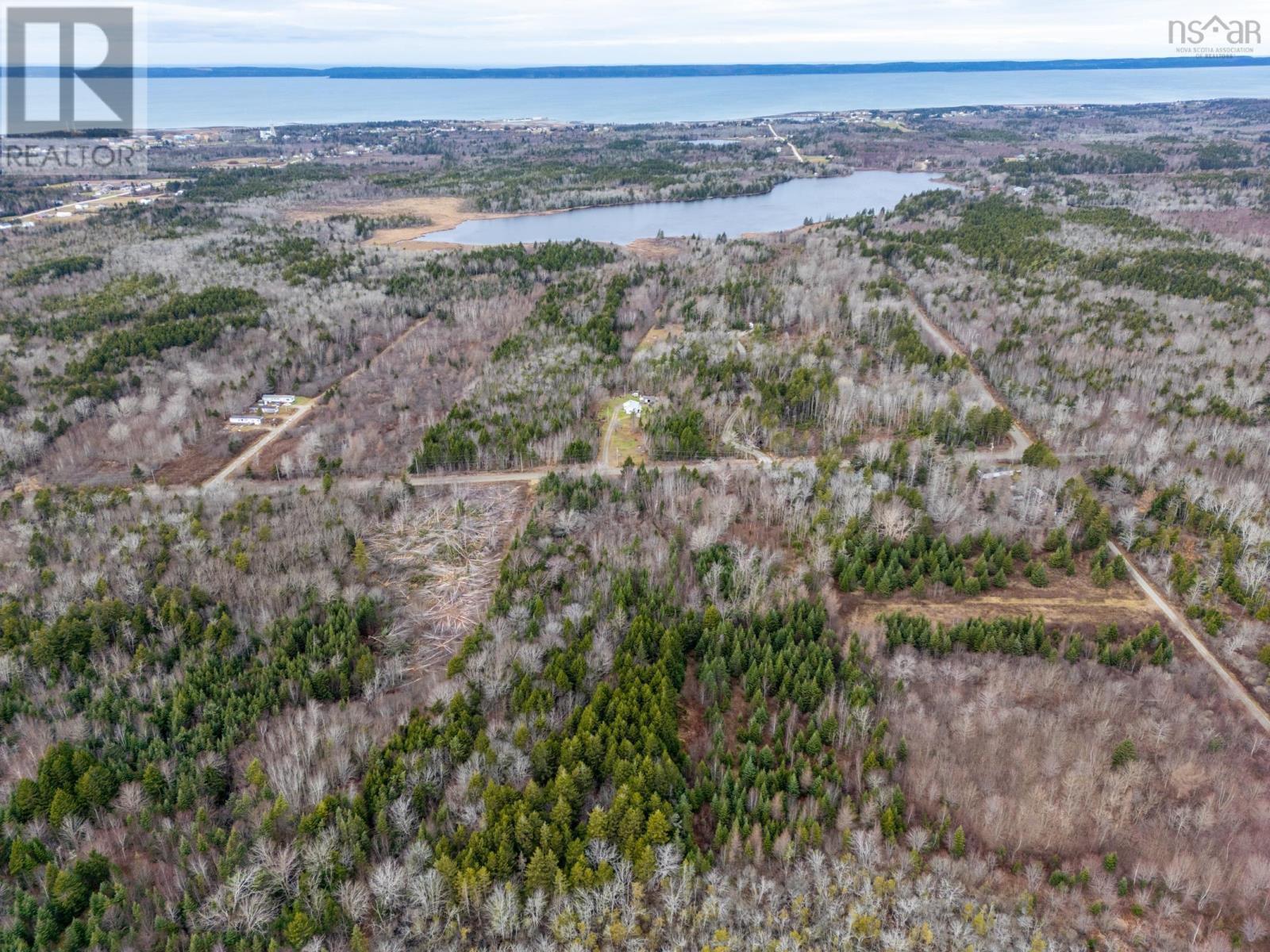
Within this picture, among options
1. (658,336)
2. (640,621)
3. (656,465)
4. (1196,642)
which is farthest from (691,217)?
(1196,642)

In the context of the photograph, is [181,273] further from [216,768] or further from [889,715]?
[889,715]

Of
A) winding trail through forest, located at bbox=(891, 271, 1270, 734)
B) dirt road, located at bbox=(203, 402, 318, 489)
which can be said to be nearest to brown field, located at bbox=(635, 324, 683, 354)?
winding trail through forest, located at bbox=(891, 271, 1270, 734)

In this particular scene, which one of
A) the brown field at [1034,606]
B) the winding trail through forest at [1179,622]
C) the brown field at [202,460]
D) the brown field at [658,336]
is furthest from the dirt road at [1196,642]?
the brown field at [202,460]

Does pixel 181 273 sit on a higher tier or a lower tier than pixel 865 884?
higher

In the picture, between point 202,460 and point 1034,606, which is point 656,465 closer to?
point 1034,606

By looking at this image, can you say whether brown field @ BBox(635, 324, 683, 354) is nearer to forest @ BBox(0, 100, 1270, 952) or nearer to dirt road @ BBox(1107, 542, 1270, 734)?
forest @ BBox(0, 100, 1270, 952)

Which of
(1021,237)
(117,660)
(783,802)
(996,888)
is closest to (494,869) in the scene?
(783,802)
